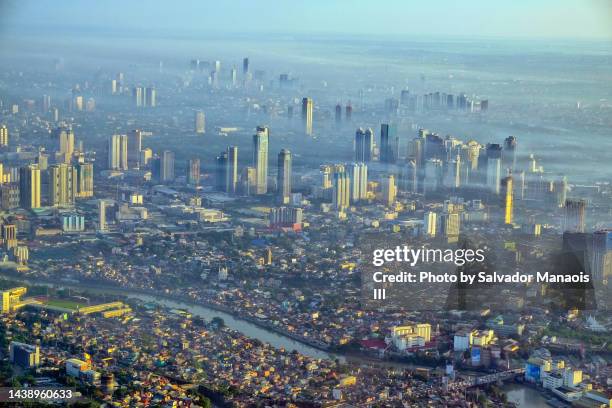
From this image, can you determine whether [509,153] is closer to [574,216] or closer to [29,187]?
[574,216]

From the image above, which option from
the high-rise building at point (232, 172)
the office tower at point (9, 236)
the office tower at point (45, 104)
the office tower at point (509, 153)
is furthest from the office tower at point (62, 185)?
the office tower at point (509, 153)

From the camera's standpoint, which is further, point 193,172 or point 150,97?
Answer: point 150,97

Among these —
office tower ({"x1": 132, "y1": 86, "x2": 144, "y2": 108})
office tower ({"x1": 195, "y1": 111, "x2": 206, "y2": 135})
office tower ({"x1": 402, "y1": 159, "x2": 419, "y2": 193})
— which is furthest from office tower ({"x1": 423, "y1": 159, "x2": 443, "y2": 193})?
office tower ({"x1": 132, "y1": 86, "x2": 144, "y2": 108})

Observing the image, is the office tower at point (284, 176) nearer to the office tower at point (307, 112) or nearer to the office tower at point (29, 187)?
the office tower at point (307, 112)

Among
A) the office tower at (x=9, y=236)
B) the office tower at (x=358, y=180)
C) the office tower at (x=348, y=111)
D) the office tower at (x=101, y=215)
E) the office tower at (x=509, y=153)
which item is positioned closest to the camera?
the office tower at (x=9, y=236)

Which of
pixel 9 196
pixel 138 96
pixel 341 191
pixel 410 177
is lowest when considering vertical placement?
pixel 9 196

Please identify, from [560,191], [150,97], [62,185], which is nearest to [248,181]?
[62,185]

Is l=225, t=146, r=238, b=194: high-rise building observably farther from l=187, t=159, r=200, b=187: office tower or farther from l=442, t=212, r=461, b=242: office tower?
l=442, t=212, r=461, b=242: office tower
